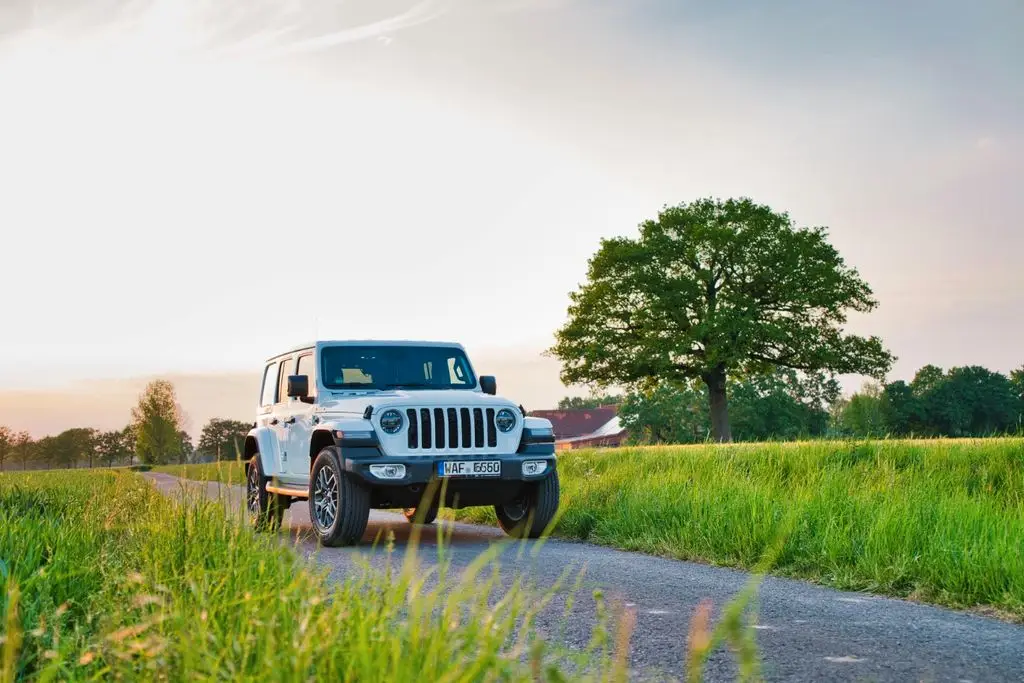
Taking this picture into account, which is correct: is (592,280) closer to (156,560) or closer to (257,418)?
(257,418)

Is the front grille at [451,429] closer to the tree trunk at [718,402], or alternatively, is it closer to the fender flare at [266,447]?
the fender flare at [266,447]

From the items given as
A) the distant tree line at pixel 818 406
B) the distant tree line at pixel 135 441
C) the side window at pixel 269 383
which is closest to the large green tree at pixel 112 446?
the distant tree line at pixel 135 441

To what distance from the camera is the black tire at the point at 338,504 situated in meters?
9.48

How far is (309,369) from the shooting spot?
37.6ft

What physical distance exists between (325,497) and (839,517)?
4.93 m

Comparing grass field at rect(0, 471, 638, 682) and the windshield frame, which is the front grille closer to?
the windshield frame

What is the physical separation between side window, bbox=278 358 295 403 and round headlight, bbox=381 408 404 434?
103 inches

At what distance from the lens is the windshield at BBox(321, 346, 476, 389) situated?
11227mm

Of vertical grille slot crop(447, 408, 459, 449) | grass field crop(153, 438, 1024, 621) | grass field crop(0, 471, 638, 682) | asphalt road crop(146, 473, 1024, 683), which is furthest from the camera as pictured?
vertical grille slot crop(447, 408, 459, 449)

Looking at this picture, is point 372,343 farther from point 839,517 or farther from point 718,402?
point 718,402

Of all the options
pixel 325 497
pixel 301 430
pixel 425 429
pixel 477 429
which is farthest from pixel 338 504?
pixel 301 430

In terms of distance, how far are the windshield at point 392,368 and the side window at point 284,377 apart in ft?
3.14

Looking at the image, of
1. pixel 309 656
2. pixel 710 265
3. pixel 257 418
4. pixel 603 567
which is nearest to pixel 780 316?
pixel 710 265

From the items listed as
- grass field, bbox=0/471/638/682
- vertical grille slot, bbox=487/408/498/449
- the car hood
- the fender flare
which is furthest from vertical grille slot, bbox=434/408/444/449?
the fender flare
